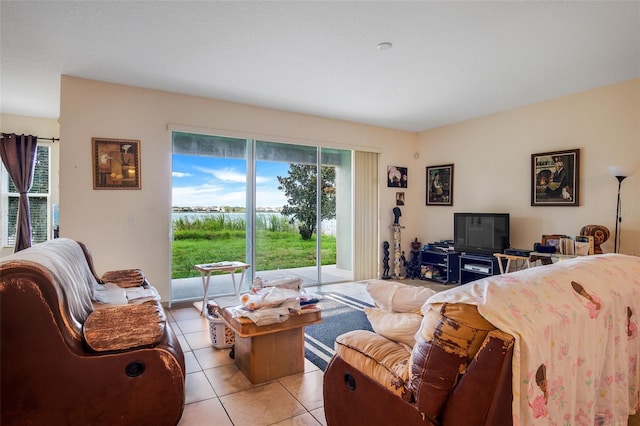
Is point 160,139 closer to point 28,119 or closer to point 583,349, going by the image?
point 28,119

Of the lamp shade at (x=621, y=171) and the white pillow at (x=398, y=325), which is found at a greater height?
the lamp shade at (x=621, y=171)

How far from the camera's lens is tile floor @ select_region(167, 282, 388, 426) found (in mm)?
1988

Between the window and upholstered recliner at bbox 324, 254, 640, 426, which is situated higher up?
the window

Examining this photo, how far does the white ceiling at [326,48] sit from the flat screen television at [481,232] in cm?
165

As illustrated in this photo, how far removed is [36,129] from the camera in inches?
215

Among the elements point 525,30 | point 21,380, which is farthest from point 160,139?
point 525,30

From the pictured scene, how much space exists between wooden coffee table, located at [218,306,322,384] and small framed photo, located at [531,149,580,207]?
3738mm

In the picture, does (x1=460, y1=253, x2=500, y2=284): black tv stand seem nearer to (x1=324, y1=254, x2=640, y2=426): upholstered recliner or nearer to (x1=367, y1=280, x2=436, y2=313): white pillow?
(x1=324, y1=254, x2=640, y2=426): upholstered recliner

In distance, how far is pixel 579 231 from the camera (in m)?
4.24

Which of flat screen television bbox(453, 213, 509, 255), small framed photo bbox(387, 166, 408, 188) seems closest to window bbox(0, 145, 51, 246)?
small framed photo bbox(387, 166, 408, 188)

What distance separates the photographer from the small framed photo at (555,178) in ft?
14.0

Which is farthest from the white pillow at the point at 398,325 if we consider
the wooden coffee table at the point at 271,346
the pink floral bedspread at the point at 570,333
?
the wooden coffee table at the point at 271,346

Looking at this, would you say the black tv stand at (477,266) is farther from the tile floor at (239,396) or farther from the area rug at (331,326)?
the tile floor at (239,396)

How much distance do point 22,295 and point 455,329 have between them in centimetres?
165
